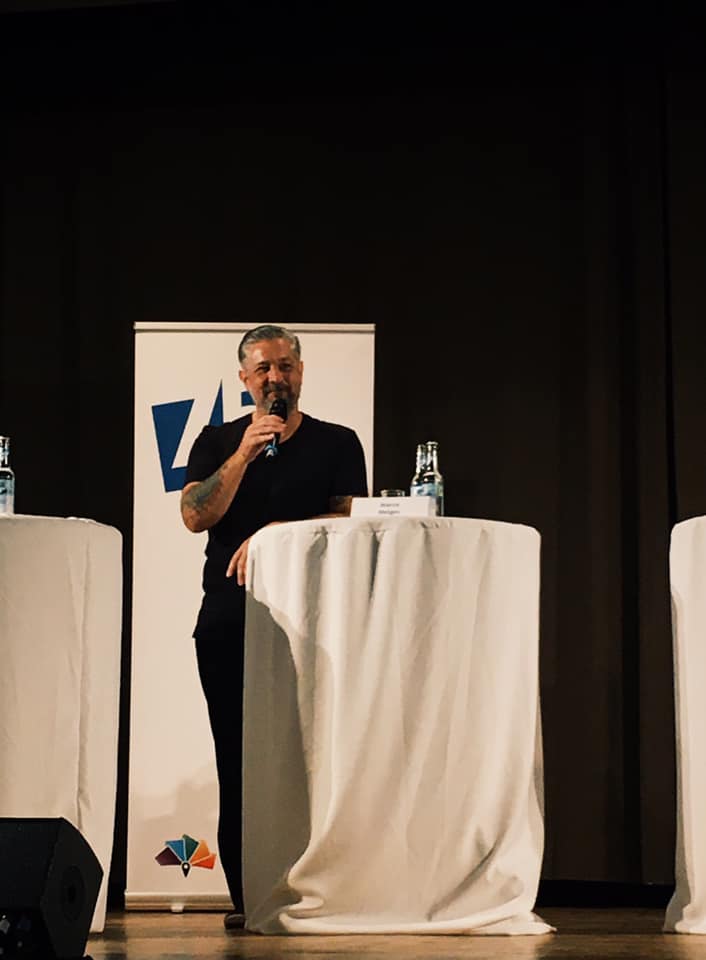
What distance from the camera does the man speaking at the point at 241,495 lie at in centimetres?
387

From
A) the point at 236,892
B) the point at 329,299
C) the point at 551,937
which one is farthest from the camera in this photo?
the point at 329,299

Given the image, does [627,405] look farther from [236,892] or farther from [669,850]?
[236,892]

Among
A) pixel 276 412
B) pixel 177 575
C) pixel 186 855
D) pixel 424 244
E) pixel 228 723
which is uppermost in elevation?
pixel 424 244

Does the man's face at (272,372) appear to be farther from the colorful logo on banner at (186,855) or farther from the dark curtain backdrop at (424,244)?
the colorful logo on banner at (186,855)

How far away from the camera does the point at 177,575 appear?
15.5 ft

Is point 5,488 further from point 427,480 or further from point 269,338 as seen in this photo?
point 427,480

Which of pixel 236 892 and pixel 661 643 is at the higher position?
pixel 661 643

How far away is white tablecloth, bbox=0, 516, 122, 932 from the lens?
11.4 ft

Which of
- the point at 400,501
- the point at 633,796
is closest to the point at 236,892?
the point at 400,501

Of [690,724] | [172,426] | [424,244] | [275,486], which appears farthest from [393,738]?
[424,244]

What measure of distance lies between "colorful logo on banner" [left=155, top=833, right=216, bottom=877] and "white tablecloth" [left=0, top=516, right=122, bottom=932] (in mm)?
996

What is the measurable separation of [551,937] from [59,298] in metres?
2.83

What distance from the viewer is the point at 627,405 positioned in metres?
5.02

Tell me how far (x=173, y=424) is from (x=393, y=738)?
5.67ft
